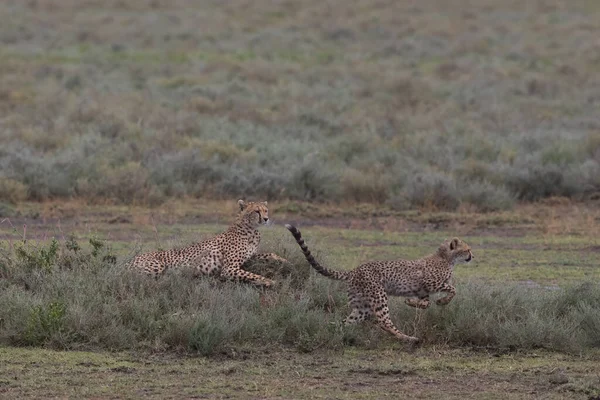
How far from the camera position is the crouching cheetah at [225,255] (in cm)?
1102

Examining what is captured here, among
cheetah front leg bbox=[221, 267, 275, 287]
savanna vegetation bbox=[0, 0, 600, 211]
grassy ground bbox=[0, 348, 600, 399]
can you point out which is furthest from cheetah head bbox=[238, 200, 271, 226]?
savanna vegetation bbox=[0, 0, 600, 211]

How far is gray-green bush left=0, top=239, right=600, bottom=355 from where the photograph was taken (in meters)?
9.85

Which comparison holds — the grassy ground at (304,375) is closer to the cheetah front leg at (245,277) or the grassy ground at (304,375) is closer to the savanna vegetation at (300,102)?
the cheetah front leg at (245,277)

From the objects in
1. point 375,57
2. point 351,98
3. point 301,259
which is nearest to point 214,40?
point 375,57

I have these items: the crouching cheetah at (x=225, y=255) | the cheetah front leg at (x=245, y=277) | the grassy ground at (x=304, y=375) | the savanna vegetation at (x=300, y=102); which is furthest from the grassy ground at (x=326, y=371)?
the savanna vegetation at (x=300, y=102)

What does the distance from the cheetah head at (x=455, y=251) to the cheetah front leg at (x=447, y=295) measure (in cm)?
45

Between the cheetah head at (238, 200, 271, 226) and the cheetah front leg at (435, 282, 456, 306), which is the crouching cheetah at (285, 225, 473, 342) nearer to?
the cheetah front leg at (435, 282, 456, 306)

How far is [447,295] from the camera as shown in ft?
34.8

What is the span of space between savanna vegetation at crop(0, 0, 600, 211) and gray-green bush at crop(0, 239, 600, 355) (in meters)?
7.86

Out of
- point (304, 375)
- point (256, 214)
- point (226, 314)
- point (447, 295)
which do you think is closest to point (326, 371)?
point (304, 375)

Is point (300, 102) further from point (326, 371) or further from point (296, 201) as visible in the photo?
point (326, 371)

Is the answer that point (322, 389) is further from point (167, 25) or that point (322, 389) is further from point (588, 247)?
point (167, 25)

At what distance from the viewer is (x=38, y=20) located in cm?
4938

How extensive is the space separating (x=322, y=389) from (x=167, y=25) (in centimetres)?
4192
